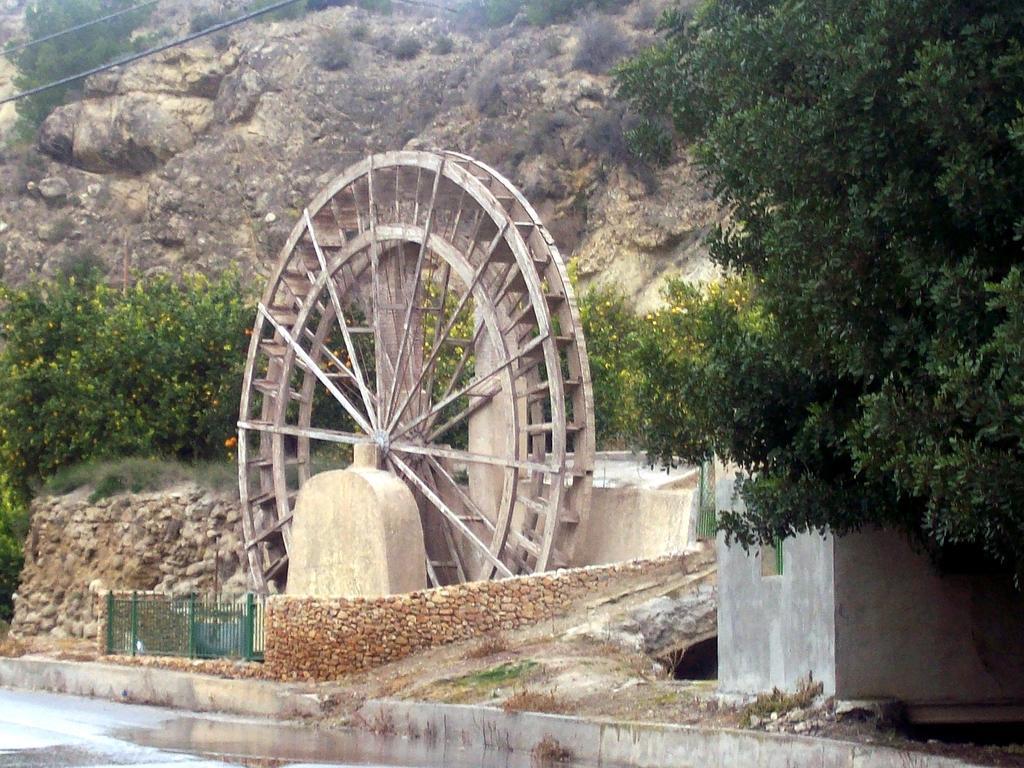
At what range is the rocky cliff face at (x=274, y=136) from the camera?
43.5 meters

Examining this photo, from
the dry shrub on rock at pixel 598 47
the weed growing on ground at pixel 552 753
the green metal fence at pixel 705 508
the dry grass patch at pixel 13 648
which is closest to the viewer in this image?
the weed growing on ground at pixel 552 753

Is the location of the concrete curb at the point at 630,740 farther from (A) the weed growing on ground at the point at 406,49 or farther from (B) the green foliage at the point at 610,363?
(A) the weed growing on ground at the point at 406,49

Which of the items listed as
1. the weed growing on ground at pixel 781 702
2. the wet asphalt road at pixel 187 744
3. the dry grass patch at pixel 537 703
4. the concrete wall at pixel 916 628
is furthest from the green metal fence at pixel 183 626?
the concrete wall at pixel 916 628

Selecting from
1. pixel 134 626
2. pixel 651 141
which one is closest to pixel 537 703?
pixel 651 141

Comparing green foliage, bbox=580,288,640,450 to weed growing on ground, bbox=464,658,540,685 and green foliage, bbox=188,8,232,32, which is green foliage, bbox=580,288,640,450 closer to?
weed growing on ground, bbox=464,658,540,685

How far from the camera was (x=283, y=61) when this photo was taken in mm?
53531

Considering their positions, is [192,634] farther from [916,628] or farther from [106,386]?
[106,386]

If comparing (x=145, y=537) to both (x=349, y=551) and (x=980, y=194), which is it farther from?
(x=980, y=194)

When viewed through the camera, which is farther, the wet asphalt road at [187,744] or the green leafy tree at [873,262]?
the wet asphalt road at [187,744]

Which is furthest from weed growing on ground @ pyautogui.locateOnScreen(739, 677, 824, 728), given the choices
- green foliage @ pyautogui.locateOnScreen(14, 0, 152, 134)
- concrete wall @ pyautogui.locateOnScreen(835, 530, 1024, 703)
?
green foliage @ pyautogui.locateOnScreen(14, 0, 152, 134)

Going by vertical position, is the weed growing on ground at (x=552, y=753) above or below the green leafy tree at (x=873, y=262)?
below

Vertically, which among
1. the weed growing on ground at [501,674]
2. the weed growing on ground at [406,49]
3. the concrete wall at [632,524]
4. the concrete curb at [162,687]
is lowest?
the concrete curb at [162,687]

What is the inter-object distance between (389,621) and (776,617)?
5965 millimetres

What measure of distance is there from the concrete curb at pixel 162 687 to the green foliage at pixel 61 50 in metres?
43.7
